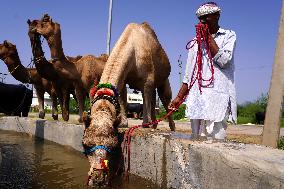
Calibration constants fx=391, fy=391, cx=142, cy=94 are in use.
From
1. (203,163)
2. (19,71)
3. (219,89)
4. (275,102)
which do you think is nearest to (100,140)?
(203,163)

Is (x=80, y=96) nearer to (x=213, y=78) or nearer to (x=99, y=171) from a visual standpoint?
(x=213, y=78)

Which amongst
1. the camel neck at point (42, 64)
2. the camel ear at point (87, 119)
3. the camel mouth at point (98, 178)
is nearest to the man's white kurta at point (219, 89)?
the camel ear at point (87, 119)

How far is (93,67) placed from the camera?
10828 millimetres

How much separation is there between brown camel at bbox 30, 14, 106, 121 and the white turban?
6.36 meters

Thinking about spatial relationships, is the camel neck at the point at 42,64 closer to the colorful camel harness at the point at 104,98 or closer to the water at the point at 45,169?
the water at the point at 45,169

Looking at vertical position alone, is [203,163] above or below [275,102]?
below

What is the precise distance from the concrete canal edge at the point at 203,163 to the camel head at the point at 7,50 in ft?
28.9

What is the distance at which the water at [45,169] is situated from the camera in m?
4.39

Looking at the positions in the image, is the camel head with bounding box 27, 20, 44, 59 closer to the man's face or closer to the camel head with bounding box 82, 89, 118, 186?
the camel head with bounding box 82, 89, 118, 186

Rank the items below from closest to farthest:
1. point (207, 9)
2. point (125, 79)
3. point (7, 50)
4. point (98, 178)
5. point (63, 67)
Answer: point (98, 178) → point (207, 9) → point (125, 79) → point (63, 67) → point (7, 50)

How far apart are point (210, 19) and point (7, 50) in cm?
946

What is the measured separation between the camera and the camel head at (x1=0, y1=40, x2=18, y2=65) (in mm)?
12484

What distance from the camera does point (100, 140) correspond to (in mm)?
4324

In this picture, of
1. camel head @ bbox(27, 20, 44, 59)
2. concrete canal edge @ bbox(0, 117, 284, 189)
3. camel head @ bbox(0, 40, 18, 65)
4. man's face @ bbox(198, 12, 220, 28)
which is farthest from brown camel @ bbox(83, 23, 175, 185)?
camel head @ bbox(0, 40, 18, 65)
